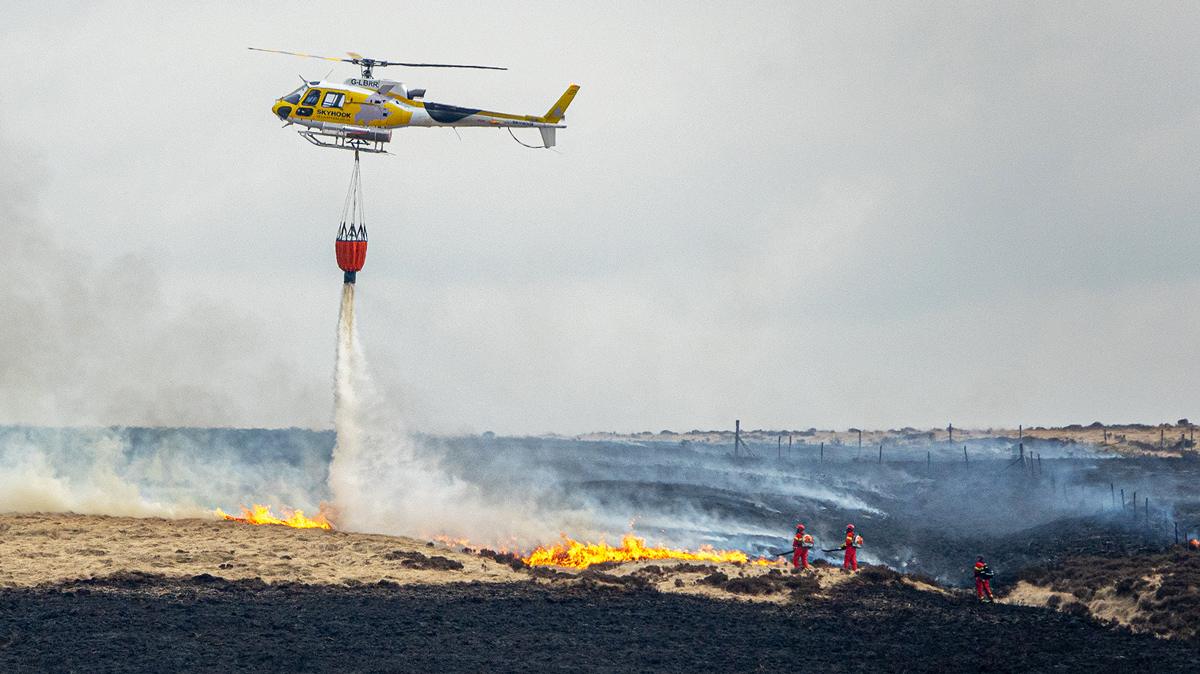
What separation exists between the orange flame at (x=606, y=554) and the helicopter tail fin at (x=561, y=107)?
1685 cm

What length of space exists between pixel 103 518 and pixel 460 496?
14.8 meters

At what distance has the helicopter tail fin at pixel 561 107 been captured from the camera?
5334 centimetres

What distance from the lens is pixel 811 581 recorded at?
4453cm

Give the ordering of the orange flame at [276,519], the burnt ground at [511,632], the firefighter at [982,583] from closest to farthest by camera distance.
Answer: the burnt ground at [511,632] → the firefighter at [982,583] → the orange flame at [276,519]

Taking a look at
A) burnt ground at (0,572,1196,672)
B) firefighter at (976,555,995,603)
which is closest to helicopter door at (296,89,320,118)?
burnt ground at (0,572,1196,672)

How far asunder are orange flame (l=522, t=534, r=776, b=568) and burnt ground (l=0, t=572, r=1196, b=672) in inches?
283

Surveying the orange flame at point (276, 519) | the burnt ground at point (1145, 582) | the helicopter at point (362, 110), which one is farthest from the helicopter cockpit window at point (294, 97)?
the burnt ground at point (1145, 582)

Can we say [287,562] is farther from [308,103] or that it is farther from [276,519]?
[308,103]

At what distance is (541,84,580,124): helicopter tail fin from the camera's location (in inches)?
2100

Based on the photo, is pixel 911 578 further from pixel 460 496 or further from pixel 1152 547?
pixel 460 496

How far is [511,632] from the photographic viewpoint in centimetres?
3669

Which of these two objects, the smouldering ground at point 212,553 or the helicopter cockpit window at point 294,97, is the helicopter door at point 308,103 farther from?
the smouldering ground at point 212,553

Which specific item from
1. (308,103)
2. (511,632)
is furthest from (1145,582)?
(308,103)

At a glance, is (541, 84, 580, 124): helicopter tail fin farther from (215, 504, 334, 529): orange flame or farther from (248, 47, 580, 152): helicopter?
(215, 504, 334, 529): orange flame
